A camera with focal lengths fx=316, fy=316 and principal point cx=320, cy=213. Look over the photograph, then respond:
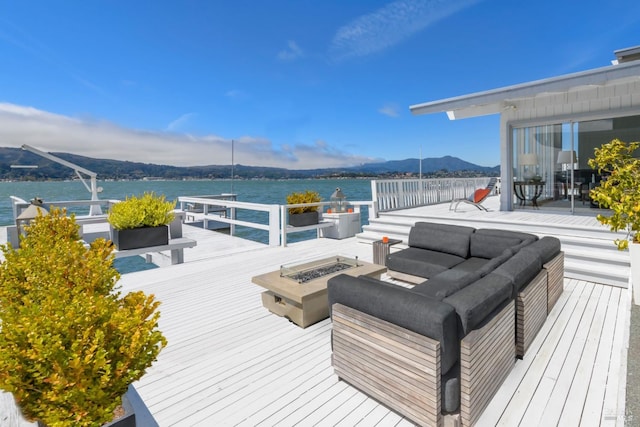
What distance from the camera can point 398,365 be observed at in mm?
1896

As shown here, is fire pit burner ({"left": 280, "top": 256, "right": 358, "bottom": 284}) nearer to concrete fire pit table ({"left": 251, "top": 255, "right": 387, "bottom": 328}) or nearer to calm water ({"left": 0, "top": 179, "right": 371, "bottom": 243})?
concrete fire pit table ({"left": 251, "top": 255, "right": 387, "bottom": 328})

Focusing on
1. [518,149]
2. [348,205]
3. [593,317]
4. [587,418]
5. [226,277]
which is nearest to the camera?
[587,418]

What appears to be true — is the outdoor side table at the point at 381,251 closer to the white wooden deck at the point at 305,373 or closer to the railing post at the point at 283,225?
the white wooden deck at the point at 305,373

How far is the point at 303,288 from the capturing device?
3.14 m

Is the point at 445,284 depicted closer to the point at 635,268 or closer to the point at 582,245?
the point at 635,268

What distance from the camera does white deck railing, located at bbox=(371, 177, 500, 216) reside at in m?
7.92

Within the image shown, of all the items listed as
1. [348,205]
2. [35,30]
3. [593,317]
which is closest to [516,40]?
[348,205]

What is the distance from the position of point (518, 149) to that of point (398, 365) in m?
7.50

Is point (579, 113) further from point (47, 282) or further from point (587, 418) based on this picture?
point (47, 282)

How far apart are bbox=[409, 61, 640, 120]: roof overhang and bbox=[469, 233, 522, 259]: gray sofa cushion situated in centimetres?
345

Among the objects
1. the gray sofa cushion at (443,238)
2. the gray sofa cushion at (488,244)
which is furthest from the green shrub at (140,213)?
the gray sofa cushion at (488,244)

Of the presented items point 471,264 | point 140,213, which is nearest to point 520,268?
point 471,264

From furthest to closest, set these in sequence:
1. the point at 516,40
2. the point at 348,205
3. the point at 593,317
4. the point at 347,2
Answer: the point at 516,40 → the point at 347,2 → the point at 348,205 → the point at 593,317

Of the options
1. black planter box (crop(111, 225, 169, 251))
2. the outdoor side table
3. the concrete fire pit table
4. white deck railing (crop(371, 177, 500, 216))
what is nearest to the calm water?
white deck railing (crop(371, 177, 500, 216))
